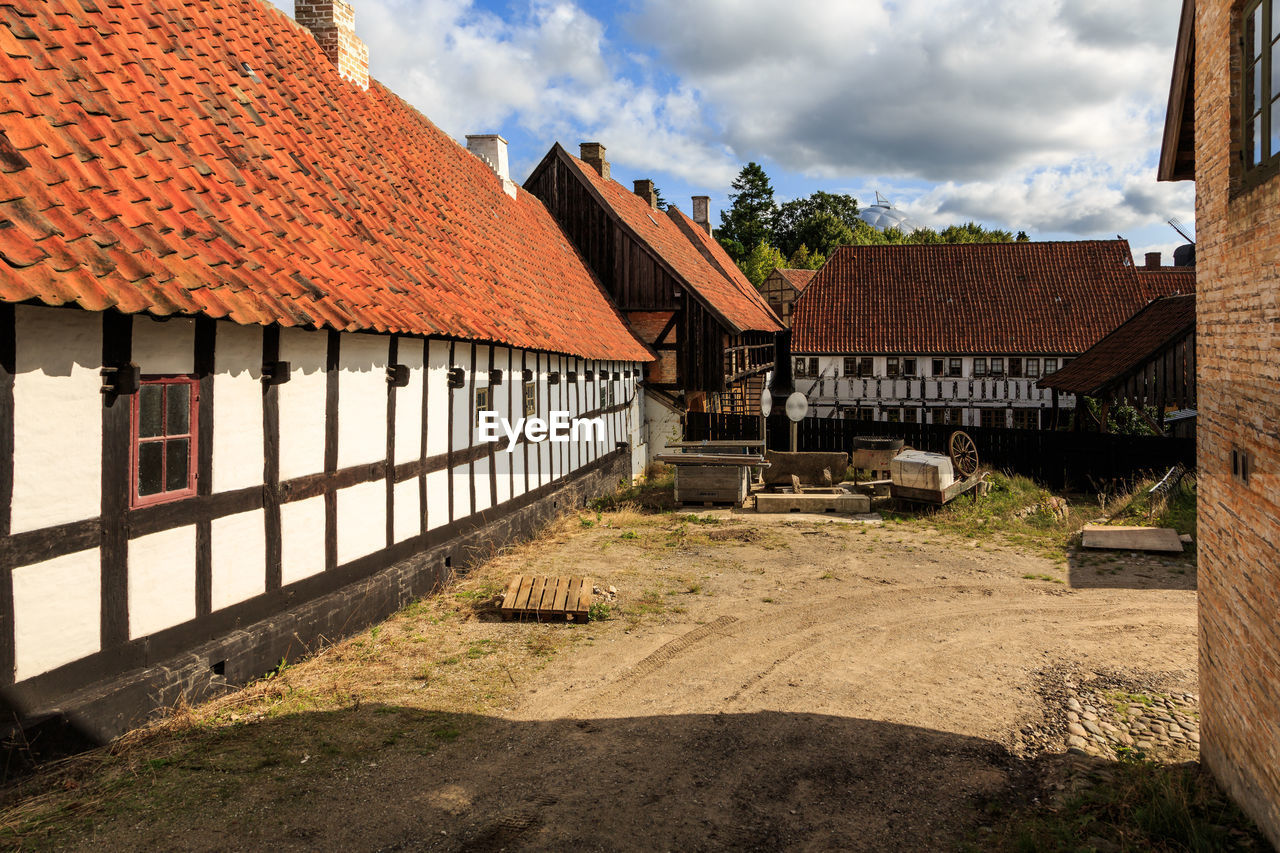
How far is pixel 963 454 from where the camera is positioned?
18016 mm

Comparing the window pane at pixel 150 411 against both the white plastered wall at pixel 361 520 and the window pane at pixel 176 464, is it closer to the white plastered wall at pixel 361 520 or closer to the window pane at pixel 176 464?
the window pane at pixel 176 464

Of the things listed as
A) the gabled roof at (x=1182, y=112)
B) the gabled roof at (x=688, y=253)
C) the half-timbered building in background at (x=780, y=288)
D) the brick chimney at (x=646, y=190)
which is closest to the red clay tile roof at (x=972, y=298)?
the gabled roof at (x=688, y=253)

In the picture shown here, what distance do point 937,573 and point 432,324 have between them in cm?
742

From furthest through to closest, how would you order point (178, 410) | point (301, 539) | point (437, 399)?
point (437, 399), point (301, 539), point (178, 410)

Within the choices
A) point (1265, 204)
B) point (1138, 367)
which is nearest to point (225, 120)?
point (1265, 204)

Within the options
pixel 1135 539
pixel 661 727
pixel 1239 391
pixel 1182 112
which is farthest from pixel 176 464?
pixel 1135 539

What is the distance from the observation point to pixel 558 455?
48.0 feet

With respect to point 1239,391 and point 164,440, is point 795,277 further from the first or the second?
point 164,440

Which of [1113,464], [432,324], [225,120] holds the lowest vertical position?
[1113,464]

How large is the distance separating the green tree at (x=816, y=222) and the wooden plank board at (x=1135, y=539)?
5978 centimetres

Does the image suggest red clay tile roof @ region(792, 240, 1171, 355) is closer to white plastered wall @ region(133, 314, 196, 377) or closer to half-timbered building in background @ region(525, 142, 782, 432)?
half-timbered building in background @ region(525, 142, 782, 432)

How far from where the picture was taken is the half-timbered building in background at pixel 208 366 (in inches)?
203

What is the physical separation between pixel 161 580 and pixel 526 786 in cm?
295

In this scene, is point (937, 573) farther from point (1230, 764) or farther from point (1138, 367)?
point (1138, 367)
